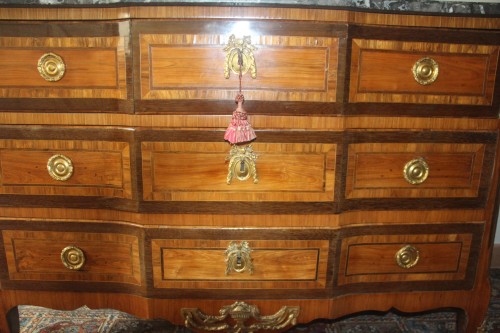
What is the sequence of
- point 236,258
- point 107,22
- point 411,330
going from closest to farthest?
1. point 107,22
2. point 236,258
3. point 411,330

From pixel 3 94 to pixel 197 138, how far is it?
49cm

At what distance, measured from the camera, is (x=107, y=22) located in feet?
2.92

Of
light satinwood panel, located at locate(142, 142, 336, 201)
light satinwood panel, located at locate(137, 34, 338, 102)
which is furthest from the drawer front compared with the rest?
light satinwood panel, located at locate(142, 142, 336, 201)

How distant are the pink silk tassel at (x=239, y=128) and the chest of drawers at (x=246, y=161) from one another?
0.18 feet

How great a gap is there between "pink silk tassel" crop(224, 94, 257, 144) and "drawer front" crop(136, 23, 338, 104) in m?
0.07

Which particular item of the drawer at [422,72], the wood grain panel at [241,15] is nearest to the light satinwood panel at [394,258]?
the drawer at [422,72]

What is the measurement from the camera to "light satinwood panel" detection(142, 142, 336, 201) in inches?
36.9

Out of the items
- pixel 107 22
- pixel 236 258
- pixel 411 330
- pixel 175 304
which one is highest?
pixel 107 22

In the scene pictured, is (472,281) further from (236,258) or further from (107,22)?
(107,22)

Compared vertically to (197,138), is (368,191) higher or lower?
lower

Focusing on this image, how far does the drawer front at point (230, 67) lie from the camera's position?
884 millimetres

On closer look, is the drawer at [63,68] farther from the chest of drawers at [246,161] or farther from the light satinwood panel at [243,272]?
the light satinwood panel at [243,272]

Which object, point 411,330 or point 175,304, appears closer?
point 175,304

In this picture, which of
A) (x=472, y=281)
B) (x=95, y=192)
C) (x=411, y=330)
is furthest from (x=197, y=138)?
(x=411, y=330)
